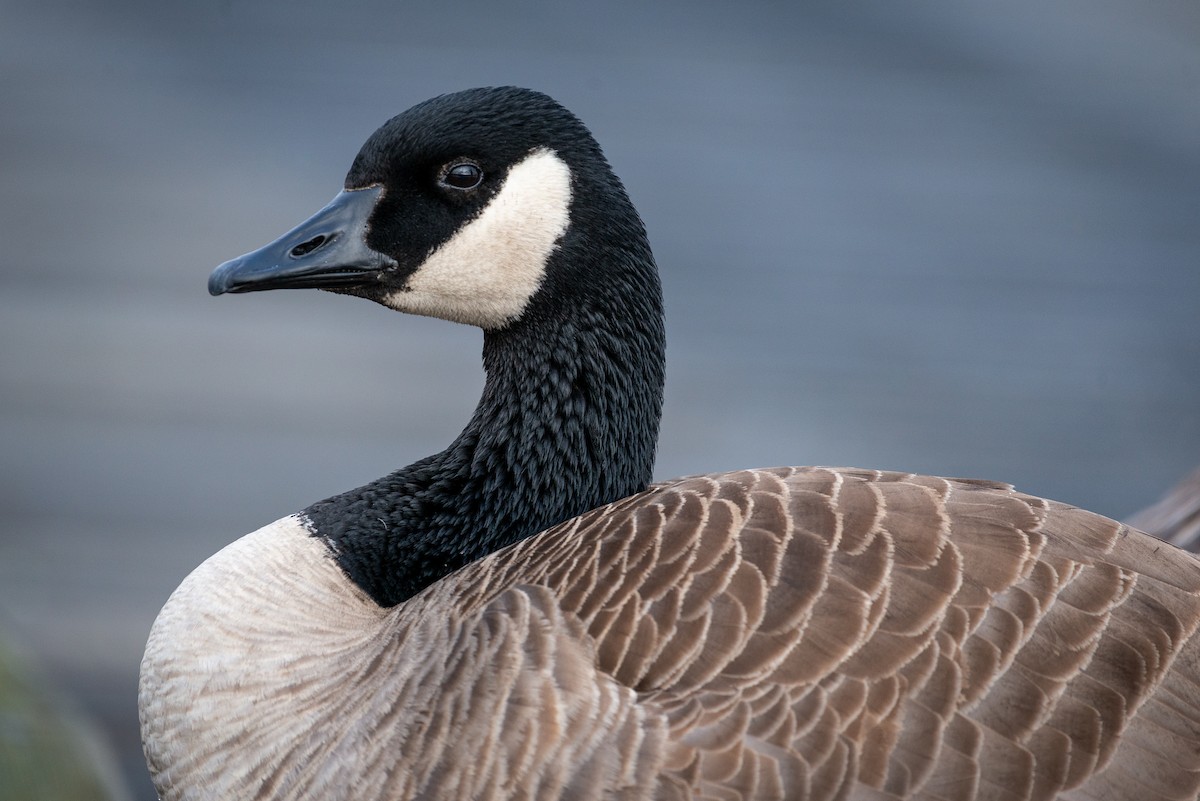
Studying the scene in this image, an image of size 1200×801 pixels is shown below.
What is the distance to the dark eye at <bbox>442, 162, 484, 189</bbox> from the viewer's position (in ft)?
8.39

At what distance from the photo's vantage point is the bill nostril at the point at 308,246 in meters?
2.50

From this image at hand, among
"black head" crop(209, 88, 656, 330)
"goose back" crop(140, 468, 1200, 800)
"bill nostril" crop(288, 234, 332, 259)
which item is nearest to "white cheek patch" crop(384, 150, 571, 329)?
"black head" crop(209, 88, 656, 330)

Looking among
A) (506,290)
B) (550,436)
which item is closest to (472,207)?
(506,290)

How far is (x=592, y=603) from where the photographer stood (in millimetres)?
2074

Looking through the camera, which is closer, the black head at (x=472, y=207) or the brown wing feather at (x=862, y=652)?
the brown wing feather at (x=862, y=652)

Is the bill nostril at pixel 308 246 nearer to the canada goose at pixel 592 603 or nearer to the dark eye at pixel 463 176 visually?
the canada goose at pixel 592 603

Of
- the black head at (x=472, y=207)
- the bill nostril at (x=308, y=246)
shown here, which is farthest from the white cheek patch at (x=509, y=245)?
the bill nostril at (x=308, y=246)

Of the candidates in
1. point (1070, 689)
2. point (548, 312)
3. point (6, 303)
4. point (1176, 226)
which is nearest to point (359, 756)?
point (548, 312)

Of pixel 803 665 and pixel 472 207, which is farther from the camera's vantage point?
pixel 472 207

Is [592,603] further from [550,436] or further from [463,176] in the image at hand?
[463,176]

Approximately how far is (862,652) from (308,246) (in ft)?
4.63

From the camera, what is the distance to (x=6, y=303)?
6.24 meters

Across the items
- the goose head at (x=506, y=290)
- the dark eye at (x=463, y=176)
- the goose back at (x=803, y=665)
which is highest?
the dark eye at (x=463, y=176)

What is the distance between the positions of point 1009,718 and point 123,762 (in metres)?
3.82
